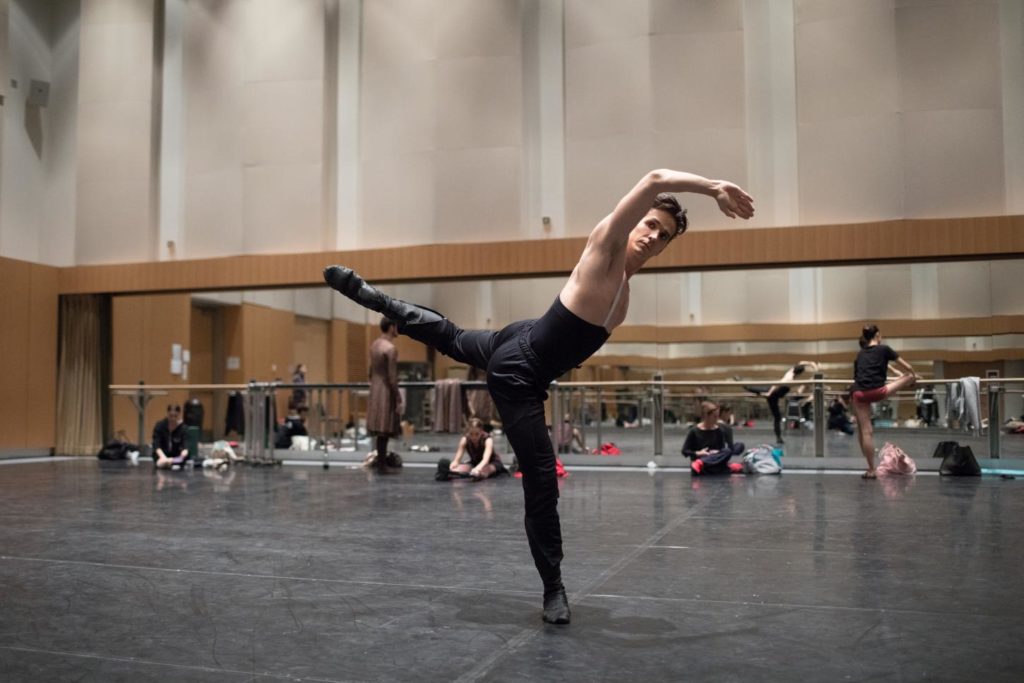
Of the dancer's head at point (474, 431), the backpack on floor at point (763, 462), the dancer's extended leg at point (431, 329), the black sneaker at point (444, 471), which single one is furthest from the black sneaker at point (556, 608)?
the backpack on floor at point (763, 462)

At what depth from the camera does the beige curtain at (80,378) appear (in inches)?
541

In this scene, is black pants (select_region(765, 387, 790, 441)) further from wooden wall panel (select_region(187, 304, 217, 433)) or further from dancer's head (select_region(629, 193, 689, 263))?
wooden wall panel (select_region(187, 304, 217, 433))

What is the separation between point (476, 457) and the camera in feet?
32.0

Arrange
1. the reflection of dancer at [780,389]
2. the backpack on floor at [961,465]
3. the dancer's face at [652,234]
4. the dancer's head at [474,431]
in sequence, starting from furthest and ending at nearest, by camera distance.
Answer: the reflection of dancer at [780,389]
the dancer's head at [474,431]
the backpack on floor at [961,465]
the dancer's face at [652,234]

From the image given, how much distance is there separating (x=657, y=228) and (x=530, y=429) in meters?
0.96

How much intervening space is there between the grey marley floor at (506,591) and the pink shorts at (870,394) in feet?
5.36

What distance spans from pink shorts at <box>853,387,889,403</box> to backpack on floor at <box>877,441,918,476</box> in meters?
1.02

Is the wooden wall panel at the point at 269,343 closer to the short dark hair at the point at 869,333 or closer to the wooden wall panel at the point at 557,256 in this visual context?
the wooden wall panel at the point at 557,256

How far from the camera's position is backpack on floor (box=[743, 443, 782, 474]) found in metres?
9.59

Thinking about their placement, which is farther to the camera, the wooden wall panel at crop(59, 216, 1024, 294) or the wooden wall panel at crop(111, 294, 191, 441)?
the wooden wall panel at crop(111, 294, 191, 441)

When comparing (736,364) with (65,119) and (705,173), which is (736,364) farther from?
(65,119)

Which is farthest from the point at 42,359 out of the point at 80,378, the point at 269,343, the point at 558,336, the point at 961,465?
the point at 961,465

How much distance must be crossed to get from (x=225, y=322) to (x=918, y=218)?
35.8 ft

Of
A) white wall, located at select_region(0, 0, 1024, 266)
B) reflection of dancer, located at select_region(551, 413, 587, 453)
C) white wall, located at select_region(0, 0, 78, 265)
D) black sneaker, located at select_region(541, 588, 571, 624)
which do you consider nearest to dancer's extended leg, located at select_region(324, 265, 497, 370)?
black sneaker, located at select_region(541, 588, 571, 624)
